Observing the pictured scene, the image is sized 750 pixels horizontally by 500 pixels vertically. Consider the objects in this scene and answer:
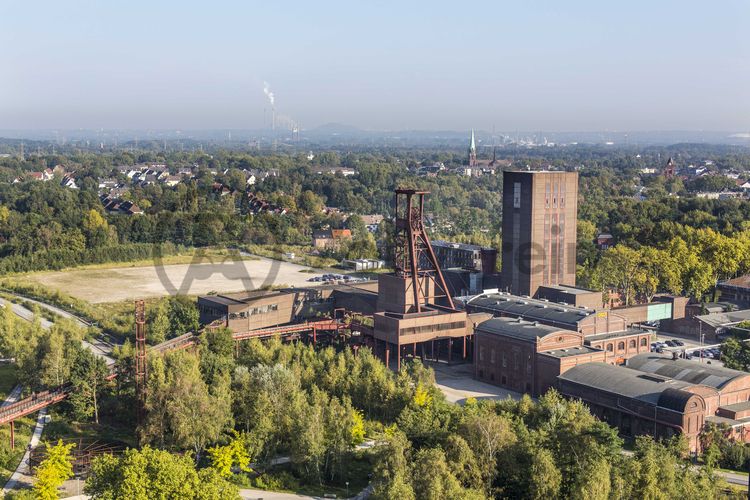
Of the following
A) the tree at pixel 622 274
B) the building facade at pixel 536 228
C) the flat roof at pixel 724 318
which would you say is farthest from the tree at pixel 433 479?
the tree at pixel 622 274

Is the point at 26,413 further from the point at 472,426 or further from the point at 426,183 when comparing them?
the point at 426,183

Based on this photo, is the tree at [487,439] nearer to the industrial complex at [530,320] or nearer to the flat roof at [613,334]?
the industrial complex at [530,320]

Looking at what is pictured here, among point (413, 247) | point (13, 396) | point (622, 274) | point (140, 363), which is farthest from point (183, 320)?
point (622, 274)

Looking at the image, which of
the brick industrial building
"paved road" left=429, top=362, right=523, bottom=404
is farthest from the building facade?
the brick industrial building

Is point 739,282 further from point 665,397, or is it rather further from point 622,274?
point 665,397

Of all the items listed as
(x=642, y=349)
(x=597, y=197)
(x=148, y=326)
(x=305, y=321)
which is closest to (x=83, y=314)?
(x=148, y=326)

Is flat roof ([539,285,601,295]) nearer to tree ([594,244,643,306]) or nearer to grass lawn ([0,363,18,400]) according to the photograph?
tree ([594,244,643,306])
